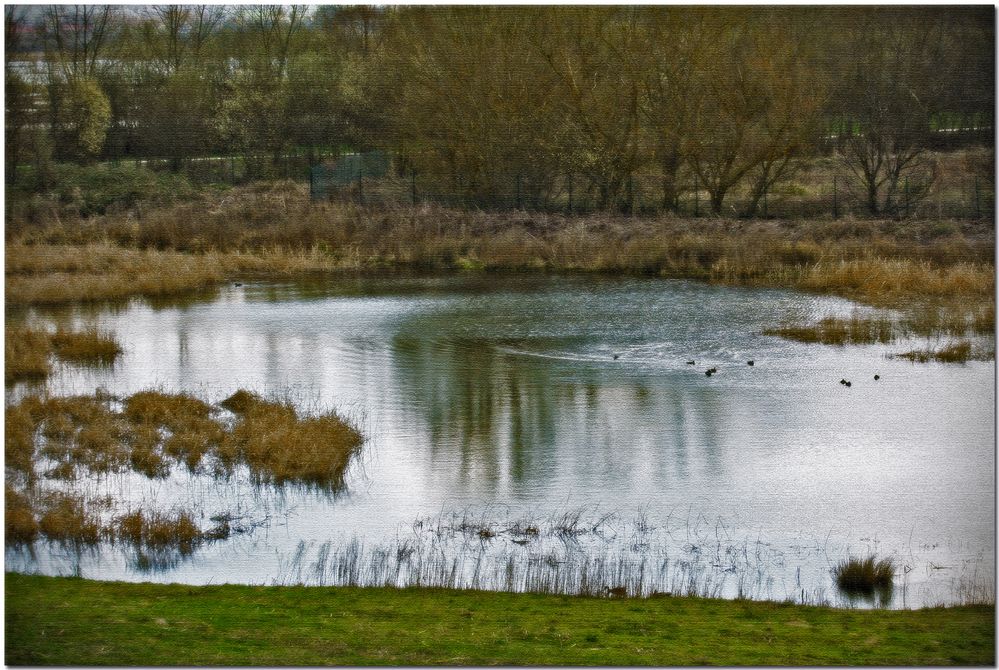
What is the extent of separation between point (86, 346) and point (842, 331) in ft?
19.4

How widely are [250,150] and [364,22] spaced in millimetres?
1168

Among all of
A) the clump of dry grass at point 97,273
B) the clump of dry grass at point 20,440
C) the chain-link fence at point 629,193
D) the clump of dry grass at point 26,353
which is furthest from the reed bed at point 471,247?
the clump of dry grass at point 20,440

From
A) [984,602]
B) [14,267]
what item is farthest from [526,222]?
[984,602]

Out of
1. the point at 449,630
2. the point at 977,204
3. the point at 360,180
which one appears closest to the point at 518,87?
the point at 360,180

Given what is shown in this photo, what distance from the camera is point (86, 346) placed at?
759 cm

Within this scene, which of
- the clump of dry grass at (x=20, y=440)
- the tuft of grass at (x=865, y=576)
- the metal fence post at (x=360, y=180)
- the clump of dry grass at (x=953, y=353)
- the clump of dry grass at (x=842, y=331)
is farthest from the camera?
the clump of dry grass at (x=842, y=331)

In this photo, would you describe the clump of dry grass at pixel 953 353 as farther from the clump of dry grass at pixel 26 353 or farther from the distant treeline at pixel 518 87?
the clump of dry grass at pixel 26 353

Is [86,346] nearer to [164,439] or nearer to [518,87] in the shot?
[164,439]

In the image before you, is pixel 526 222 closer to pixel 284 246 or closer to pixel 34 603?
pixel 284 246

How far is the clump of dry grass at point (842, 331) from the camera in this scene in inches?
356

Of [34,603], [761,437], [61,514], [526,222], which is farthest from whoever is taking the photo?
[526,222]

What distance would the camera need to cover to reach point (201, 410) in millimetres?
7090

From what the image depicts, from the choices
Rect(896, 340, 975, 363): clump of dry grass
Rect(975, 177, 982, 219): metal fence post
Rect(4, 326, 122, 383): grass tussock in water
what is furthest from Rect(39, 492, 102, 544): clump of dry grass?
Rect(896, 340, 975, 363): clump of dry grass

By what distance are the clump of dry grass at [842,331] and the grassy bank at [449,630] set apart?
4852 millimetres
